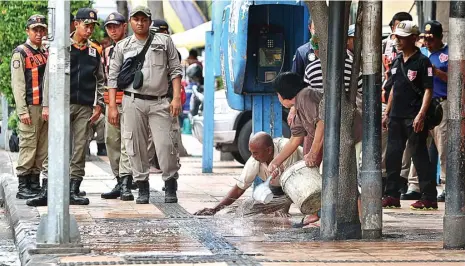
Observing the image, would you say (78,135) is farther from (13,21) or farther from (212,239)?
(13,21)

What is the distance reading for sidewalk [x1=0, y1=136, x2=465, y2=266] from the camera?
8.07 metres

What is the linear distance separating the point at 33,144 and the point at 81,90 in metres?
0.82

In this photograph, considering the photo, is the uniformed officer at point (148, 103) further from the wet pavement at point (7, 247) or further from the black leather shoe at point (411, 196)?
the black leather shoe at point (411, 196)

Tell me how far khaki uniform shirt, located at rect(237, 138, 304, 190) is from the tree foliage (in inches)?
325

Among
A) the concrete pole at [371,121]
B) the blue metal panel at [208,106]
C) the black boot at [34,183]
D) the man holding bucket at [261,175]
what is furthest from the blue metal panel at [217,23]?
the concrete pole at [371,121]

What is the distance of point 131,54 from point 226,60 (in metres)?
1.63

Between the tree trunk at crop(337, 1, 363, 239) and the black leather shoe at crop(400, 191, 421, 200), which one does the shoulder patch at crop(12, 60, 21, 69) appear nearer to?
the tree trunk at crop(337, 1, 363, 239)

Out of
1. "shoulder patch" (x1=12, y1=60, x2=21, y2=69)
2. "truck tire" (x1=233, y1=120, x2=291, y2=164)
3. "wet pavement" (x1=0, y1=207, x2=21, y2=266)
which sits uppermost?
"shoulder patch" (x1=12, y1=60, x2=21, y2=69)

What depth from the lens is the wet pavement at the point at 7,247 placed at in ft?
29.7

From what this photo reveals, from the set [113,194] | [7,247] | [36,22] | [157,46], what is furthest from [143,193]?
[7,247]

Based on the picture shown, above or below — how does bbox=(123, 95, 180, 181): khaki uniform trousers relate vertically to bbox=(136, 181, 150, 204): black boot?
above

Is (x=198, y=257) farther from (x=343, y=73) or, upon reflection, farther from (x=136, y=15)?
(x=136, y=15)

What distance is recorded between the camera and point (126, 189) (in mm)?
12398

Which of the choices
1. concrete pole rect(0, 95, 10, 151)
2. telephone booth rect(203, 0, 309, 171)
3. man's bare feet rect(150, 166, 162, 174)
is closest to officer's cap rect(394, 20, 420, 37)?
telephone booth rect(203, 0, 309, 171)
